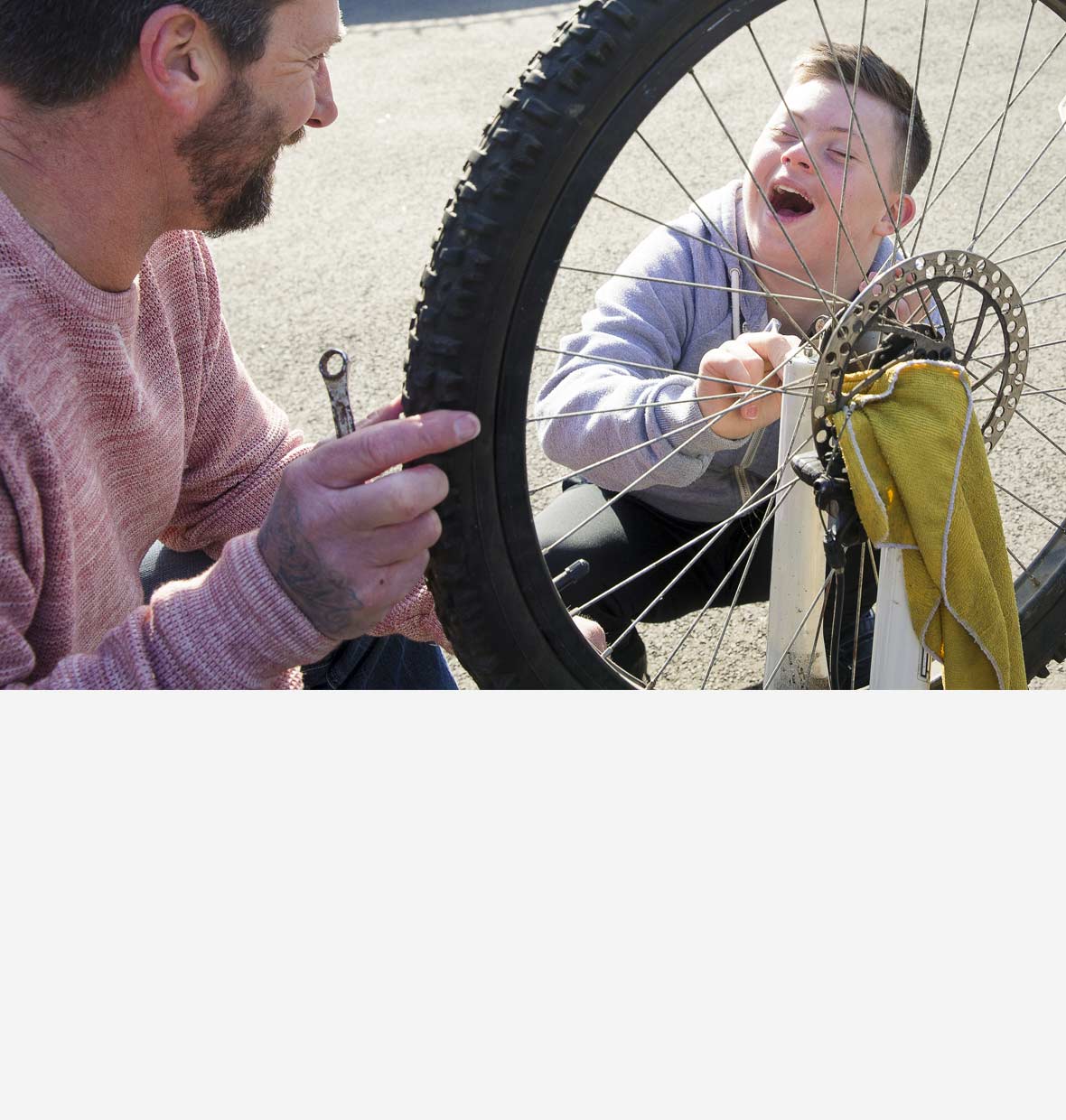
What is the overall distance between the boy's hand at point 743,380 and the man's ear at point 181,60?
54 centimetres

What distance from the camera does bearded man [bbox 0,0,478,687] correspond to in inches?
37.6

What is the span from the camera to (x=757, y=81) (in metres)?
4.06

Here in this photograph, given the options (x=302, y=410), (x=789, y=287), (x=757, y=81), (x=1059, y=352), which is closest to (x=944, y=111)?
(x=757, y=81)

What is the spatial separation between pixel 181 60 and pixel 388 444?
0.41 m

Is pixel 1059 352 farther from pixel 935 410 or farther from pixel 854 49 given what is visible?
pixel 935 410

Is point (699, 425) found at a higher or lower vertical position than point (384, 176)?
lower

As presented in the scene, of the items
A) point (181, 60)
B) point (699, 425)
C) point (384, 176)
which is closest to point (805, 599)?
point (699, 425)

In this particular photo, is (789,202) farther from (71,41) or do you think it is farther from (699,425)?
(71,41)

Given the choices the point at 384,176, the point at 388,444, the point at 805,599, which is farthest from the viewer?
the point at 384,176

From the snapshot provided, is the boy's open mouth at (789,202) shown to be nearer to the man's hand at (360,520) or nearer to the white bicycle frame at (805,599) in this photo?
the white bicycle frame at (805,599)

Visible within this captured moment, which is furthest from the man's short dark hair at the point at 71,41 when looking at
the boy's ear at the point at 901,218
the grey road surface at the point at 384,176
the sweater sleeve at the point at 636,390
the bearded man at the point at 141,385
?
the grey road surface at the point at 384,176

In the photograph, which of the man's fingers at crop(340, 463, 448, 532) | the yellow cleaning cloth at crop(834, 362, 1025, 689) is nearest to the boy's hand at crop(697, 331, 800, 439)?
the yellow cleaning cloth at crop(834, 362, 1025, 689)

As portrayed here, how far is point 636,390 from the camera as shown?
141 centimetres

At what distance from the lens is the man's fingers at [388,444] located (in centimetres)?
90
